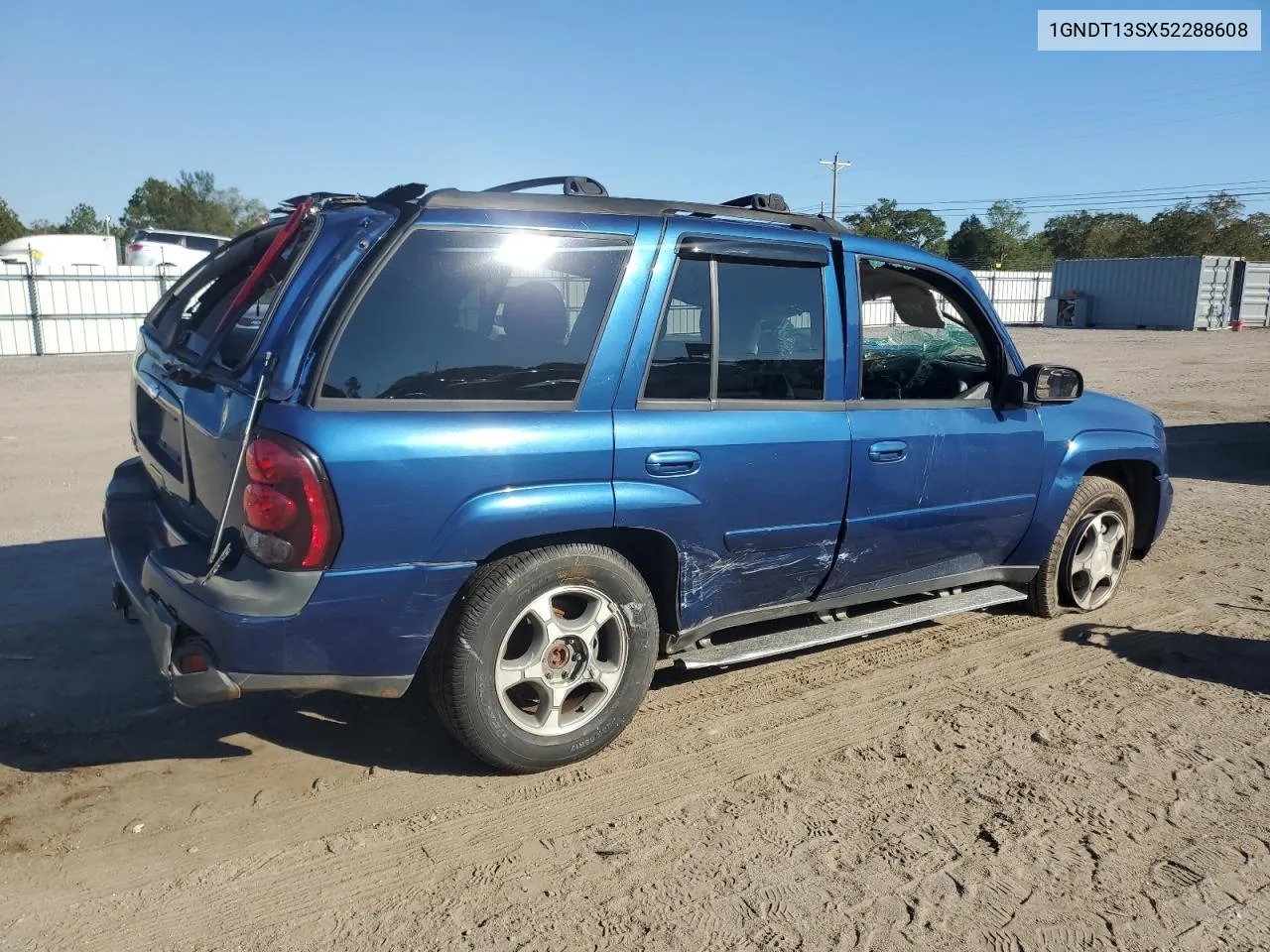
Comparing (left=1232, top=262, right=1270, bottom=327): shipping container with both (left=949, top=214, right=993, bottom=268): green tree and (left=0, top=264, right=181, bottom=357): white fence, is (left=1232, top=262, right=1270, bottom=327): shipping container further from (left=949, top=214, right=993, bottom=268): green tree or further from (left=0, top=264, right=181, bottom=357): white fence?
(left=0, top=264, right=181, bottom=357): white fence

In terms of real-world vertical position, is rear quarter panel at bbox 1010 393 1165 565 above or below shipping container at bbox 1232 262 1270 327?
below

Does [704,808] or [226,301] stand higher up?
[226,301]

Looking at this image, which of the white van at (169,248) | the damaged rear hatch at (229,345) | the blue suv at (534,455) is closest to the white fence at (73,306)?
the white van at (169,248)

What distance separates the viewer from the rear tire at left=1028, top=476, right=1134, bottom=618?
16.1 ft

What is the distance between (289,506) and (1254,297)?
42616 mm

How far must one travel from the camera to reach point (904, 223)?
6288 centimetres

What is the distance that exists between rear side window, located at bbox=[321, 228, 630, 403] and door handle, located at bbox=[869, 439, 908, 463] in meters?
1.29

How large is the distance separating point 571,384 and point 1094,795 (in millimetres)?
2251

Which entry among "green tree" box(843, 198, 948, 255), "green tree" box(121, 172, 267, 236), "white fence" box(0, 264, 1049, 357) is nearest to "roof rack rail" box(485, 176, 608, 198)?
"white fence" box(0, 264, 1049, 357)

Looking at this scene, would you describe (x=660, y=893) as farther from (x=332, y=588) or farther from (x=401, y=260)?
(x=401, y=260)

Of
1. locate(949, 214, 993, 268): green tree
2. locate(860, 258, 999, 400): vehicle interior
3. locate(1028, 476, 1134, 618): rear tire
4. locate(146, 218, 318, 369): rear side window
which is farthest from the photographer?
locate(949, 214, 993, 268): green tree

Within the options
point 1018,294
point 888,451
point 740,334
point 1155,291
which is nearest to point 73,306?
point 740,334

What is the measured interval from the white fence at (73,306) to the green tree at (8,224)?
39073 millimetres

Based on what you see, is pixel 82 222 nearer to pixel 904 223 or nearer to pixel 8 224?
pixel 8 224
